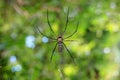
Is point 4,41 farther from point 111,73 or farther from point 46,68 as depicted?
point 111,73

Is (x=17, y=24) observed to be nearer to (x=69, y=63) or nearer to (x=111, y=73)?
(x=69, y=63)

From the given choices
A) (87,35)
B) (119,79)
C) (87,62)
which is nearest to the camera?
(119,79)

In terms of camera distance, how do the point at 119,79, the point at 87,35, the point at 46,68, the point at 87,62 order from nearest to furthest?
the point at 119,79
the point at 46,68
the point at 87,62
the point at 87,35

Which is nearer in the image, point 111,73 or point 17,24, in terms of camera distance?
point 111,73

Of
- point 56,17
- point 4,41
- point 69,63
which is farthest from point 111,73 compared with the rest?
A: point 4,41

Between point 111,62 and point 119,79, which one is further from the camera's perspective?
point 111,62

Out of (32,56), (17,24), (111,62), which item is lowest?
(111,62)

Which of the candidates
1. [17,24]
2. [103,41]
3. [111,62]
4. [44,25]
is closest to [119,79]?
[111,62]

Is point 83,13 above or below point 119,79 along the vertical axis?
above

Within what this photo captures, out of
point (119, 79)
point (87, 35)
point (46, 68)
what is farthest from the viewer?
point (87, 35)
